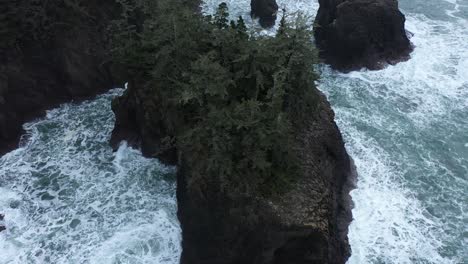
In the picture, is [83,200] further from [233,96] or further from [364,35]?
[364,35]

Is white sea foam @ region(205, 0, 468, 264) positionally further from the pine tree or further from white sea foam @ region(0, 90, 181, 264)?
white sea foam @ region(0, 90, 181, 264)

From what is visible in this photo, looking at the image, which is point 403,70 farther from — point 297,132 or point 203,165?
point 203,165

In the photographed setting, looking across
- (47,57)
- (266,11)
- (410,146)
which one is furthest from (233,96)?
(266,11)

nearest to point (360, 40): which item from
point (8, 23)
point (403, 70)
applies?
point (403, 70)

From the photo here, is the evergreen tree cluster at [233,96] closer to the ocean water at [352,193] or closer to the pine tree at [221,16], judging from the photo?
the pine tree at [221,16]

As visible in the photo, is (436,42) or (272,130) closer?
(272,130)

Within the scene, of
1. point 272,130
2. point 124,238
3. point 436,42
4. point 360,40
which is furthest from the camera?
point 436,42

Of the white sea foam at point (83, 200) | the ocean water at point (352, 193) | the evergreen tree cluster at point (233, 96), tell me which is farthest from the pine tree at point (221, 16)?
the white sea foam at point (83, 200)
